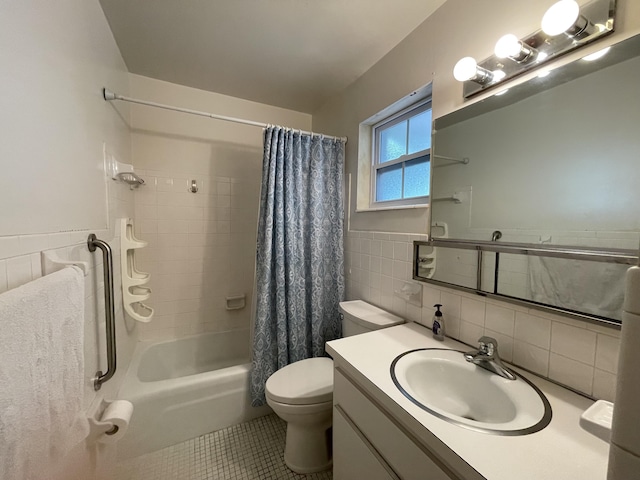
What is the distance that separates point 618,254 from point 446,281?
549 millimetres

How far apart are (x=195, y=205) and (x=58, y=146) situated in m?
1.33

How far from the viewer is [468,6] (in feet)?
3.57

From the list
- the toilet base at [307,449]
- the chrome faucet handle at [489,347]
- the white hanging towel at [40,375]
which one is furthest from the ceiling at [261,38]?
the toilet base at [307,449]

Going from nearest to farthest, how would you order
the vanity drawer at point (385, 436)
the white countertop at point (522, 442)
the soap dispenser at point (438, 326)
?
the white countertop at point (522, 442) < the vanity drawer at point (385, 436) < the soap dispenser at point (438, 326)

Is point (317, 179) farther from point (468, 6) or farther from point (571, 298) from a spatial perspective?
point (571, 298)

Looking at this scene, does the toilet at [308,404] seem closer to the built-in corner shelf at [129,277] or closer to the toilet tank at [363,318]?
the toilet tank at [363,318]

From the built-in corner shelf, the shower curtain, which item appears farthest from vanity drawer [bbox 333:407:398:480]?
the built-in corner shelf

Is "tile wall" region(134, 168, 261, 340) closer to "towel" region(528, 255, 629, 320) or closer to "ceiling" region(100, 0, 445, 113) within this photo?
"ceiling" region(100, 0, 445, 113)

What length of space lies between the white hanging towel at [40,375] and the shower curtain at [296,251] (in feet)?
3.41

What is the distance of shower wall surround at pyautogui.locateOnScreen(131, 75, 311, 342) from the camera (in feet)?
6.42

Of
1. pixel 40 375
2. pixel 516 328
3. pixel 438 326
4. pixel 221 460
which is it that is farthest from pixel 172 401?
pixel 516 328

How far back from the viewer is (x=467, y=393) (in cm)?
93

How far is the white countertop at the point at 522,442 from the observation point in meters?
0.54

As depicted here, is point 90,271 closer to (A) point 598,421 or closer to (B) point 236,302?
(B) point 236,302
